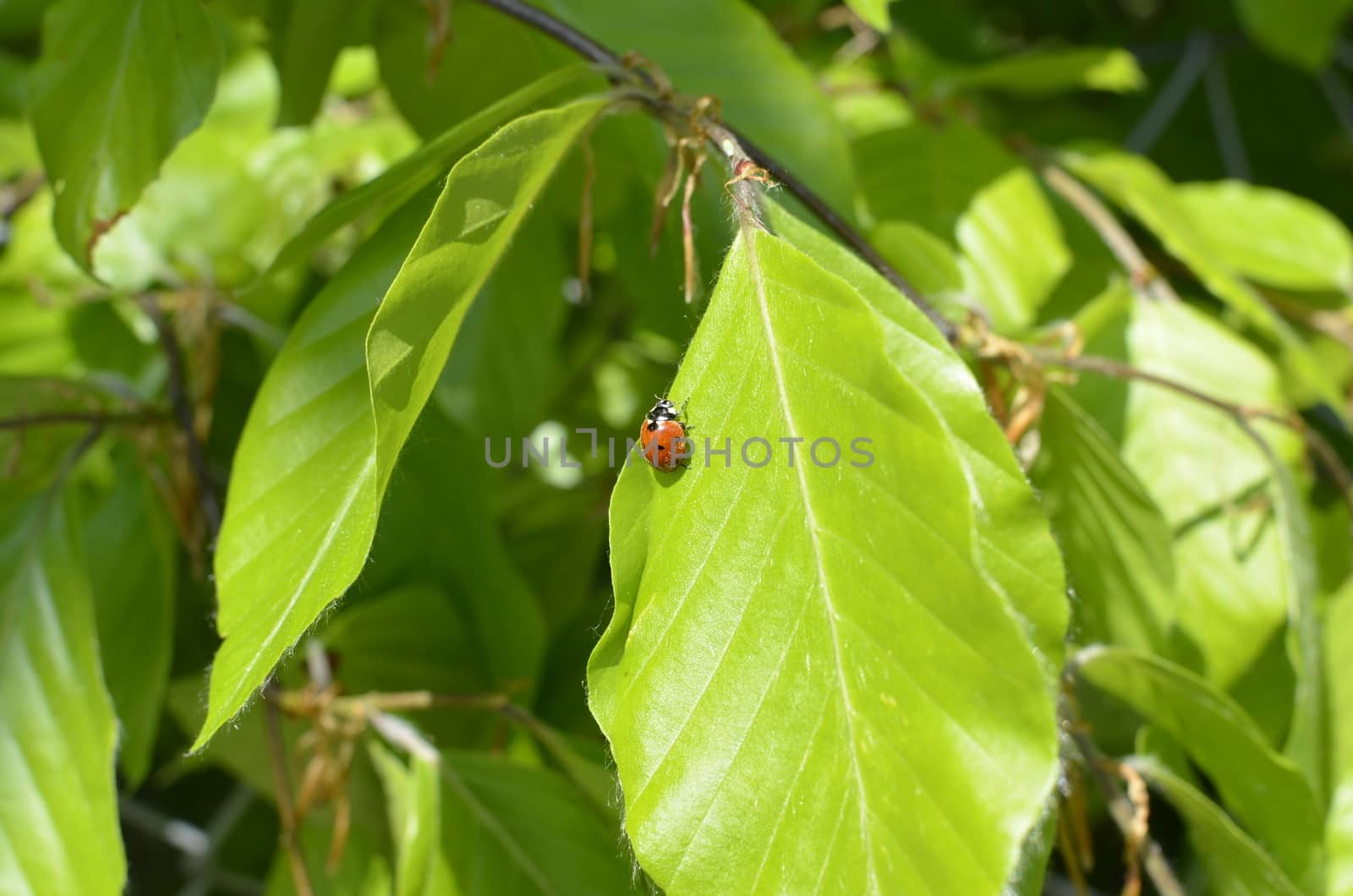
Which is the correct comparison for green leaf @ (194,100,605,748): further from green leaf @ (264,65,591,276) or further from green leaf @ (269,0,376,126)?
green leaf @ (269,0,376,126)

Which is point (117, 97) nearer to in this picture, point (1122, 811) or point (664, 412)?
point (664, 412)

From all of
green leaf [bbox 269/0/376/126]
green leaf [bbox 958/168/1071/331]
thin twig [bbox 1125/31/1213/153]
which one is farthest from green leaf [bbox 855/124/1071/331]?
Answer: thin twig [bbox 1125/31/1213/153]

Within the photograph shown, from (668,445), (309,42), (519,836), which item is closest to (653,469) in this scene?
(668,445)

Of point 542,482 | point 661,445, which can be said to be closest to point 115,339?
point 542,482

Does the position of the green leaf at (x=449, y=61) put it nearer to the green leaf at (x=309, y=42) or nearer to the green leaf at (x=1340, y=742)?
the green leaf at (x=309, y=42)

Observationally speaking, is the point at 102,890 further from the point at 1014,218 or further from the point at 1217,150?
the point at 1217,150
